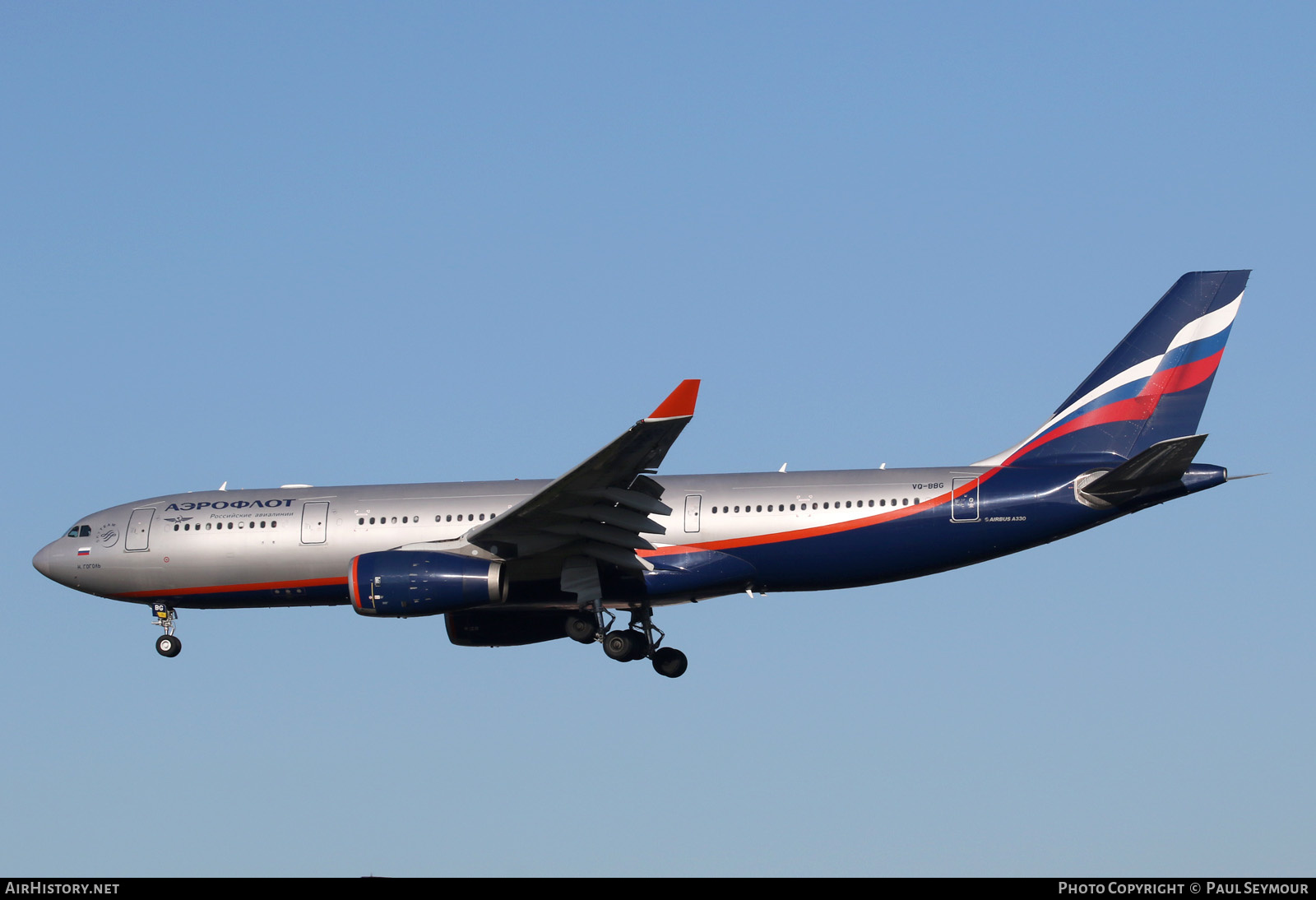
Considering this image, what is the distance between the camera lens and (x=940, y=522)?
96.1 feet

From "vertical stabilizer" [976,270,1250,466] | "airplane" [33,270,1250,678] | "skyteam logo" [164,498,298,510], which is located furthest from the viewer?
"skyteam logo" [164,498,298,510]

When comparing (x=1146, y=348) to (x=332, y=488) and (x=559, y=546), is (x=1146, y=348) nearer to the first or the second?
(x=559, y=546)

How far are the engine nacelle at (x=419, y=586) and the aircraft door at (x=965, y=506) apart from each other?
8.68m

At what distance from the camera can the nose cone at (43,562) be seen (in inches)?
1344

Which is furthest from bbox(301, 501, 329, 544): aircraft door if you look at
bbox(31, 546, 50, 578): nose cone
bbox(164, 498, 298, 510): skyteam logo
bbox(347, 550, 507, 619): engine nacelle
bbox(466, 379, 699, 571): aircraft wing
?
bbox(31, 546, 50, 578): nose cone

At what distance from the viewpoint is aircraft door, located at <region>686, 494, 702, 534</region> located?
99.4 ft

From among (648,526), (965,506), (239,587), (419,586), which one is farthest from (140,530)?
(965,506)

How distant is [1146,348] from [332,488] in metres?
17.1

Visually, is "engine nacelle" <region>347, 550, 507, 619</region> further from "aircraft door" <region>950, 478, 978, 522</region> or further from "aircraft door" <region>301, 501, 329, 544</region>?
"aircraft door" <region>950, 478, 978, 522</region>

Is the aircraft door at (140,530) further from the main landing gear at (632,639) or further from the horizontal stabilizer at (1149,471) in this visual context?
the horizontal stabilizer at (1149,471)

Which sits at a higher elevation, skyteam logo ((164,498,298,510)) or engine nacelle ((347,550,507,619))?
skyteam logo ((164,498,298,510))

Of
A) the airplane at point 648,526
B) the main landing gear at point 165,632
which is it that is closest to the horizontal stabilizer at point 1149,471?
the airplane at point 648,526

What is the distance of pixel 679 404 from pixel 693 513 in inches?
207

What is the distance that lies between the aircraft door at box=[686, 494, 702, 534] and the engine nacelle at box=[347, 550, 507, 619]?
12.7 ft
